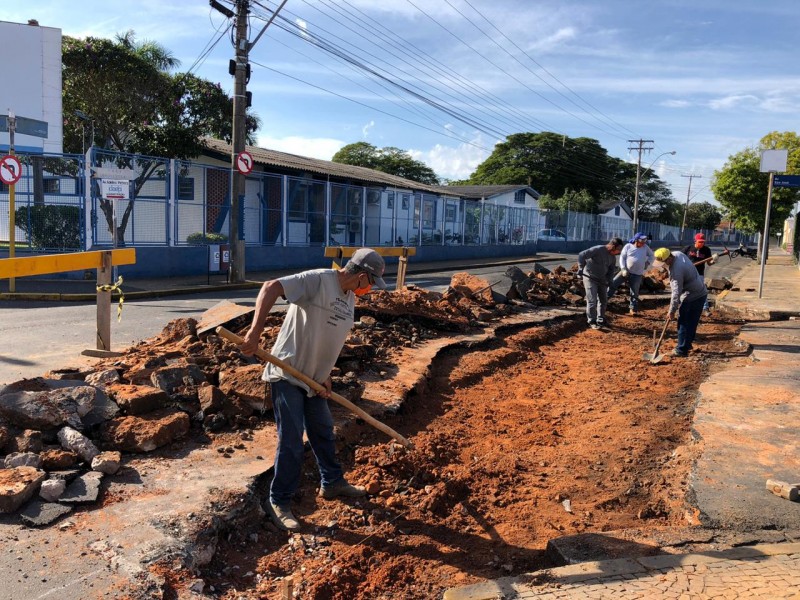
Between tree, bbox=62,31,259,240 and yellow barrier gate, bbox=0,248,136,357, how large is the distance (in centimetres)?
1452

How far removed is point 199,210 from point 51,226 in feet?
11.5

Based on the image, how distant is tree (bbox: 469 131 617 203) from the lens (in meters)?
69.8

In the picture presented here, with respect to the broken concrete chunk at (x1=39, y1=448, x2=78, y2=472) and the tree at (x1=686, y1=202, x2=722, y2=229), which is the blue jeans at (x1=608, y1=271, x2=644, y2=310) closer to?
the broken concrete chunk at (x1=39, y1=448, x2=78, y2=472)

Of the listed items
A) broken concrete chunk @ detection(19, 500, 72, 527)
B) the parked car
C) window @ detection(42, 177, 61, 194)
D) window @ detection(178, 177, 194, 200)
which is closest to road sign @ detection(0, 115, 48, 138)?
window @ detection(42, 177, 61, 194)

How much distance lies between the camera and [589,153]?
250 feet

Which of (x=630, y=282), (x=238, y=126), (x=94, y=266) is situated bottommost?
(x=630, y=282)

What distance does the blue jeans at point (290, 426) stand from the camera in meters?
3.82

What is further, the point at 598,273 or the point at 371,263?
the point at 598,273

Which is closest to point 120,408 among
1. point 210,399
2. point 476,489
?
point 210,399

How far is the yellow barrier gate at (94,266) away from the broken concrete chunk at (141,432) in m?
1.49

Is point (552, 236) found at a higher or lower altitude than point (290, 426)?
higher

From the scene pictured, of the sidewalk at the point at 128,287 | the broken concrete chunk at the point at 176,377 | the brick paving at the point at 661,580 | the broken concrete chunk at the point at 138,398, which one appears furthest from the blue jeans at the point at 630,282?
the broken concrete chunk at the point at 138,398

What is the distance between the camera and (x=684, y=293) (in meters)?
8.80

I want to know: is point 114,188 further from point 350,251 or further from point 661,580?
point 661,580
